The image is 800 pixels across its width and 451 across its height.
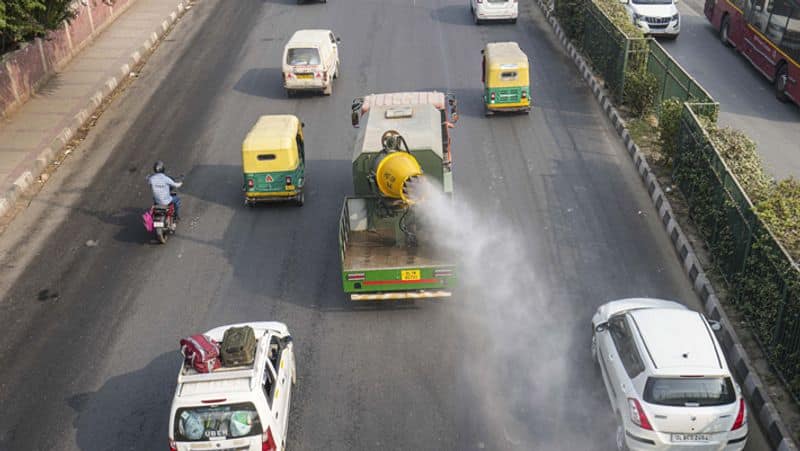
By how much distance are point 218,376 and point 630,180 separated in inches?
483

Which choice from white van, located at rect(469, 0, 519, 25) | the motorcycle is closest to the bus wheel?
white van, located at rect(469, 0, 519, 25)

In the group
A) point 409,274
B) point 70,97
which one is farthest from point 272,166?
point 70,97

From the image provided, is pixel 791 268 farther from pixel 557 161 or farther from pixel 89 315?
pixel 89 315

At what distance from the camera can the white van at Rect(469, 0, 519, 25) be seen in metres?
31.7

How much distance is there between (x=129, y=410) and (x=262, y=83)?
16350 millimetres

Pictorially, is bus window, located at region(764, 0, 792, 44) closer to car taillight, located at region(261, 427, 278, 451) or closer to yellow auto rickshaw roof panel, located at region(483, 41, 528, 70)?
yellow auto rickshaw roof panel, located at region(483, 41, 528, 70)

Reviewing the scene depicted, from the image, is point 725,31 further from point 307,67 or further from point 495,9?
point 307,67

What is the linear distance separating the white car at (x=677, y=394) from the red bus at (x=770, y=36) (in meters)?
15.4

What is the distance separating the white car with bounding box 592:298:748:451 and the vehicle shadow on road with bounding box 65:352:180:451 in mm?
6882

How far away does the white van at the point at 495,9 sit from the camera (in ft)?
104

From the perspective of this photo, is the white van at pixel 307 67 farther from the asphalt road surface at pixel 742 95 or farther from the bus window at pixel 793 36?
the bus window at pixel 793 36

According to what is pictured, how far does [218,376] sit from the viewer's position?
10.8 metres

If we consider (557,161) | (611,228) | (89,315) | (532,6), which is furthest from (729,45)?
(89,315)

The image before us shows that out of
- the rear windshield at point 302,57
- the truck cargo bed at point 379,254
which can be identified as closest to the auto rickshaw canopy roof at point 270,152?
the truck cargo bed at point 379,254
